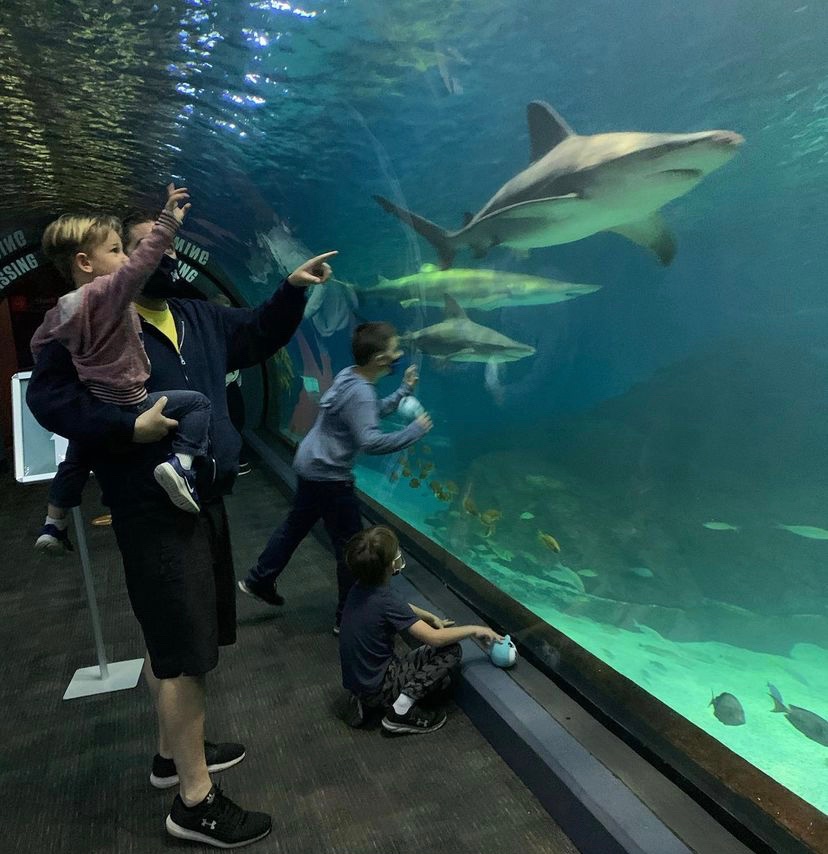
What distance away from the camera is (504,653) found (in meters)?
2.68

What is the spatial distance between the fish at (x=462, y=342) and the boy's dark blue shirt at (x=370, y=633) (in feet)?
4.45

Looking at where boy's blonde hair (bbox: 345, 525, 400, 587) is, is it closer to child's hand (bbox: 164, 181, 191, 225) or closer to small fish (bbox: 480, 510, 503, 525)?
small fish (bbox: 480, 510, 503, 525)

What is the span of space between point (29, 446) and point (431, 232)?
2502 millimetres

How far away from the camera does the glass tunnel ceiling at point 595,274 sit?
1.86 m

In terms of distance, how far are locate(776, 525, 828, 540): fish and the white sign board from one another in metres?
3.28

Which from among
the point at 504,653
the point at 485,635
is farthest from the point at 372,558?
the point at 504,653

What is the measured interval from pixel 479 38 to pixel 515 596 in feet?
8.87

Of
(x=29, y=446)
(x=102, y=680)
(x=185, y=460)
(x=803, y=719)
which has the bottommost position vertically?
(x=102, y=680)

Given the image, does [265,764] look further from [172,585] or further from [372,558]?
[172,585]

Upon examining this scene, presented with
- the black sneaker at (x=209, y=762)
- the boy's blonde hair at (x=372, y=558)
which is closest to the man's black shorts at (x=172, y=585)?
the black sneaker at (x=209, y=762)

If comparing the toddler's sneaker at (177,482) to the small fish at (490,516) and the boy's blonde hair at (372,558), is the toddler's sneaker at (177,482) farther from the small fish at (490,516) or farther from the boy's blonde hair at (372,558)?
the small fish at (490,516)

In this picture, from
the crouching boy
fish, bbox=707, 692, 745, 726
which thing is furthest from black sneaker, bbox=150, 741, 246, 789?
fish, bbox=707, 692, 745, 726

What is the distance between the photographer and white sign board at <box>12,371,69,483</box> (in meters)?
3.31

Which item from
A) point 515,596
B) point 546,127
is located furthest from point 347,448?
point 546,127
